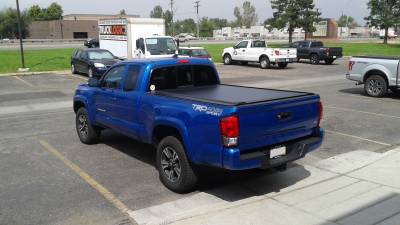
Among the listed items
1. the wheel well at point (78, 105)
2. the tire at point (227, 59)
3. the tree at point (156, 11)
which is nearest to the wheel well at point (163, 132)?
the wheel well at point (78, 105)

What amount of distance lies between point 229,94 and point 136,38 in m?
19.5

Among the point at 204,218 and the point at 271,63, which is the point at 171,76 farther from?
the point at 271,63

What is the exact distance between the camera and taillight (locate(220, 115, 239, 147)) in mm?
4953

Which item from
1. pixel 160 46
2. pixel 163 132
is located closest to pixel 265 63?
pixel 160 46

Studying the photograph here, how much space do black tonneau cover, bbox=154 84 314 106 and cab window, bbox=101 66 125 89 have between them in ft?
3.57

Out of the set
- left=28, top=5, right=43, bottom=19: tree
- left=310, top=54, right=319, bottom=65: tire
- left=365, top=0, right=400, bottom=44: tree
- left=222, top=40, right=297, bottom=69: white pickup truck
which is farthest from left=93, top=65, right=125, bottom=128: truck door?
left=28, top=5, right=43, bottom=19: tree

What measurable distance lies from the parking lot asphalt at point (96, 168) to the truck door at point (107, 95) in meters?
0.66

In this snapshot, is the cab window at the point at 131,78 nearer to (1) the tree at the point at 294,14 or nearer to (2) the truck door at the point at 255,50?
(2) the truck door at the point at 255,50

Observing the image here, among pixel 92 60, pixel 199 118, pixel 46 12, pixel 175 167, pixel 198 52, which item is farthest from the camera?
pixel 46 12

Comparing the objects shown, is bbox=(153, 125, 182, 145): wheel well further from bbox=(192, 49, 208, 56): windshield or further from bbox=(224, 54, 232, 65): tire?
bbox=(224, 54, 232, 65): tire

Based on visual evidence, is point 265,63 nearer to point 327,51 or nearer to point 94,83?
point 327,51

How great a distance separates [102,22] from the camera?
29.0 m

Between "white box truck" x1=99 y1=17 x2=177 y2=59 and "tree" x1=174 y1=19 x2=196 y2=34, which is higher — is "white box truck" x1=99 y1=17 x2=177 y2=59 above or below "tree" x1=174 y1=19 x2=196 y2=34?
below

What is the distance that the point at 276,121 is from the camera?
539 centimetres
